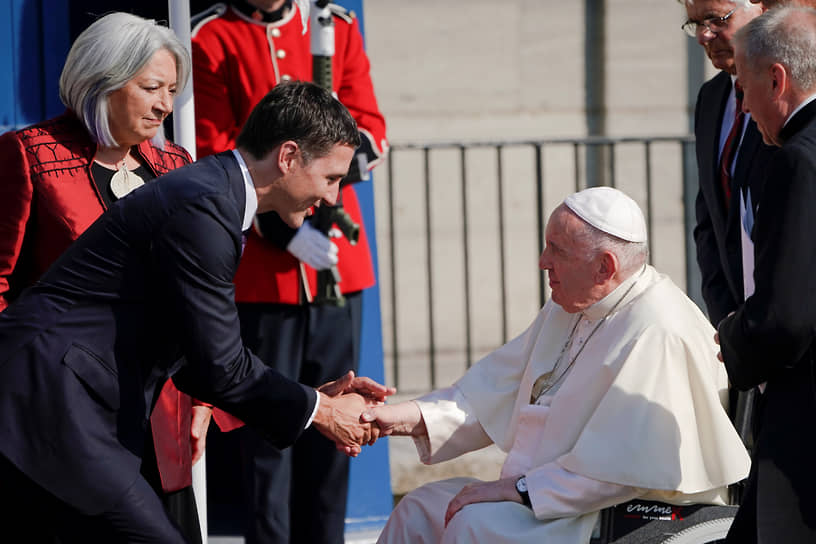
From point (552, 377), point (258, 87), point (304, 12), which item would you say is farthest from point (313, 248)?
point (552, 377)

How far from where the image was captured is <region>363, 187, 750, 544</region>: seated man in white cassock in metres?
3.31

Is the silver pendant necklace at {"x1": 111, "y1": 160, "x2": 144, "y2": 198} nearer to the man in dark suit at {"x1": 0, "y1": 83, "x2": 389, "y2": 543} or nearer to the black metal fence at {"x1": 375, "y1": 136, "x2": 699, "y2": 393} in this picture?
the man in dark suit at {"x1": 0, "y1": 83, "x2": 389, "y2": 543}

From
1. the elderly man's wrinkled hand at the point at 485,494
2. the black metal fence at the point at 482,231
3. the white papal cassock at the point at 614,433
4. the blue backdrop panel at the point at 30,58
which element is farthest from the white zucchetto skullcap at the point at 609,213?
the black metal fence at the point at 482,231

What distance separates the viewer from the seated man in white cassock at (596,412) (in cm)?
331

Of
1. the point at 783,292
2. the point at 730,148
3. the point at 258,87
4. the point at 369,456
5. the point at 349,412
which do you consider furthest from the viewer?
the point at 369,456

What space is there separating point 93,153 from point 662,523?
1761 millimetres

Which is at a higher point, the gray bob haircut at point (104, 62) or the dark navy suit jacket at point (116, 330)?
the gray bob haircut at point (104, 62)

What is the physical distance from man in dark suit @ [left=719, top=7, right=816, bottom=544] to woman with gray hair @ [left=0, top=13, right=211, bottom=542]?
148cm

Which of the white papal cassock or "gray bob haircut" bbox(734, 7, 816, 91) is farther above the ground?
"gray bob haircut" bbox(734, 7, 816, 91)

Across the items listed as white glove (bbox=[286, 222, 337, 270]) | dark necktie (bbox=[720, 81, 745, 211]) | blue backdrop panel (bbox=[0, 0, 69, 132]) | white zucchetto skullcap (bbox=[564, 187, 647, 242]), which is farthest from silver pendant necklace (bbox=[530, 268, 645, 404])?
blue backdrop panel (bbox=[0, 0, 69, 132])

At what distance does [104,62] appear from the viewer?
336cm

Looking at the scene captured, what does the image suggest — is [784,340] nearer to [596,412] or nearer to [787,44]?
[787,44]

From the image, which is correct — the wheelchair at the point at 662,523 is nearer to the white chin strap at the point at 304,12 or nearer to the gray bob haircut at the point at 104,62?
the gray bob haircut at the point at 104,62

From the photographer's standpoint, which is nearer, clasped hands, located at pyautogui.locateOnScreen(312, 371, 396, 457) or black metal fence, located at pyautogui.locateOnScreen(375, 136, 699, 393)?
clasped hands, located at pyautogui.locateOnScreen(312, 371, 396, 457)
